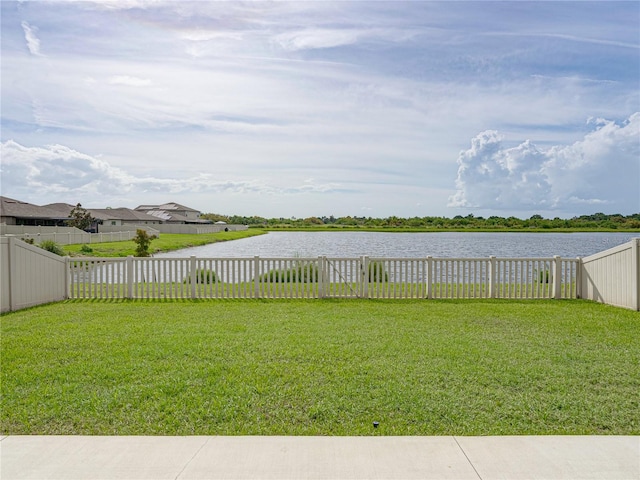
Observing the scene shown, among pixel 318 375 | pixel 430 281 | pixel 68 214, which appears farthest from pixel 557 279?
pixel 68 214

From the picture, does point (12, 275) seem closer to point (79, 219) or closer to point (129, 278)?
point (129, 278)

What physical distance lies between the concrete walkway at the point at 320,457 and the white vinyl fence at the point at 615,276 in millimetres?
6964

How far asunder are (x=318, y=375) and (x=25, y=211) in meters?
47.0

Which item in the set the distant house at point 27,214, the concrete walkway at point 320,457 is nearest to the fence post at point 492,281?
the concrete walkway at point 320,457

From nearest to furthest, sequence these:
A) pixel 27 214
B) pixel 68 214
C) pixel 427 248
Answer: pixel 427 248 → pixel 27 214 → pixel 68 214

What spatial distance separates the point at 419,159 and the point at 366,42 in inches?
300

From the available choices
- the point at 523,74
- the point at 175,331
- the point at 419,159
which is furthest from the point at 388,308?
the point at 419,159

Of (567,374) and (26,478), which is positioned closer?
(26,478)

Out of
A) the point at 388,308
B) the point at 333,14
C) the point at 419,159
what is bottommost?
the point at 388,308

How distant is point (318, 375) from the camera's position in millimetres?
4816

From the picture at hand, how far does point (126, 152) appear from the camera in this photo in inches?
701

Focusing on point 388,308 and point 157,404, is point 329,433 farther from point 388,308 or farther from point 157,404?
point 388,308

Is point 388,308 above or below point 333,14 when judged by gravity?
below

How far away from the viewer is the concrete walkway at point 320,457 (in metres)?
3.01
